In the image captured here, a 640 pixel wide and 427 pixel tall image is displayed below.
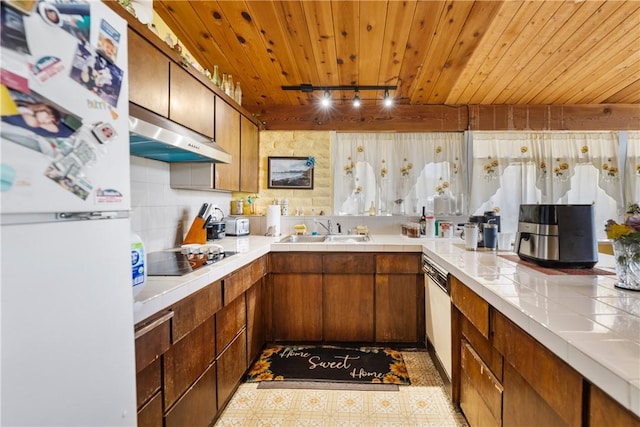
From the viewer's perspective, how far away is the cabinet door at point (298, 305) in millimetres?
2658

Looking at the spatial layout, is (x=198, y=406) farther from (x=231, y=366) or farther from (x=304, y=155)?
(x=304, y=155)

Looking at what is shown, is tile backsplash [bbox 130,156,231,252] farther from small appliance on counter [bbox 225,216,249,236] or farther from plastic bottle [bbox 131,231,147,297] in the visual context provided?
plastic bottle [bbox 131,231,147,297]

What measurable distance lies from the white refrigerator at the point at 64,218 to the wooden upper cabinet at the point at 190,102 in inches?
39.0

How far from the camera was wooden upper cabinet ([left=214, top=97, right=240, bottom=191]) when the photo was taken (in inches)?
89.9

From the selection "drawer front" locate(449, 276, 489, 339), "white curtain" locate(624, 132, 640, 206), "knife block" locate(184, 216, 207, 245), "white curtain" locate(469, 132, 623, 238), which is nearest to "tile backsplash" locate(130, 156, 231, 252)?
"knife block" locate(184, 216, 207, 245)

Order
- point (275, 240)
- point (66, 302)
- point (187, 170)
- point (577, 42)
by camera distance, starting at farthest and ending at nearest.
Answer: point (275, 240) < point (187, 170) < point (577, 42) < point (66, 302)

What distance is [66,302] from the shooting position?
2.03 feet

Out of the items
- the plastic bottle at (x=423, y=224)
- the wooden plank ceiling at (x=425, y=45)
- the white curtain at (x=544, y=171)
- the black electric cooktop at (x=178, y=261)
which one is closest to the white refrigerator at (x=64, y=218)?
the black electric cooktop at (x=178, y=261)

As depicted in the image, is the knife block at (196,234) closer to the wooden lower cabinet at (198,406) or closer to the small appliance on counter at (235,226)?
the small appliance on counter at (235,226)

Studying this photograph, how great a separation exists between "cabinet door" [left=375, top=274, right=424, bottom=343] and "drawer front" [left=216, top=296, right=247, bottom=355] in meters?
1.16

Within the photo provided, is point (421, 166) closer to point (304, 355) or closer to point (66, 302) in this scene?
point (304, 355)

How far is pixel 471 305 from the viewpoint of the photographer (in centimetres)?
144

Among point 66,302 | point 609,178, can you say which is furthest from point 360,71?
point 609,178

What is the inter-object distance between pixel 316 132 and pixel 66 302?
293 centimetres
